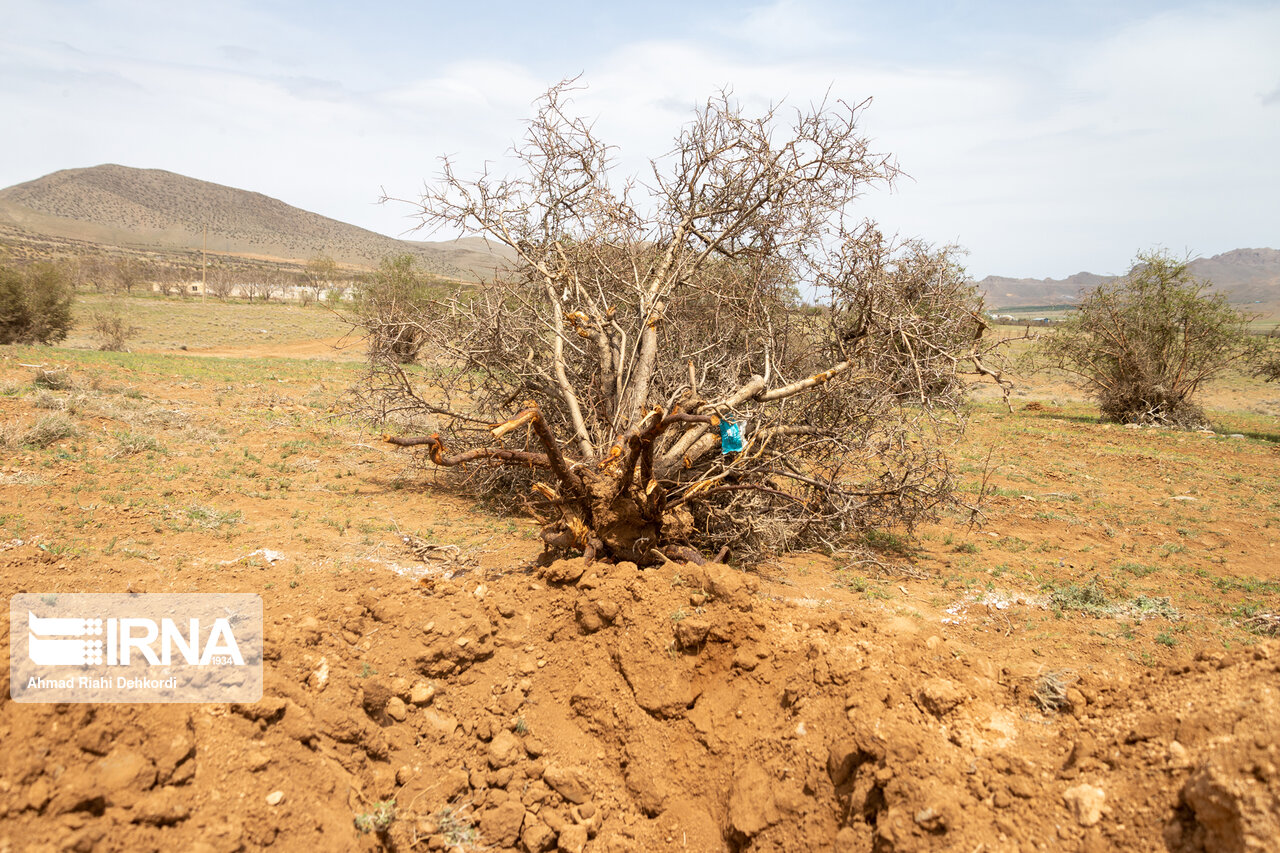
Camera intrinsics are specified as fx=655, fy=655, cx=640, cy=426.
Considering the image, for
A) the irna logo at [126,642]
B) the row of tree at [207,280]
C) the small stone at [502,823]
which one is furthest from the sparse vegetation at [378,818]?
the row of tree at [207,280]

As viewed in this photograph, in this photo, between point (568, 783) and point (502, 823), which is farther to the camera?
point (568, 783)

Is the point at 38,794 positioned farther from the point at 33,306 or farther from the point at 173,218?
the point at 173,218

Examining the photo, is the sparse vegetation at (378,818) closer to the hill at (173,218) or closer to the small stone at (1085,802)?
the small stone at (1085,802)

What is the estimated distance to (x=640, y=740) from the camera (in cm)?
340

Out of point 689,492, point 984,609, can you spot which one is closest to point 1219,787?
point 984,609

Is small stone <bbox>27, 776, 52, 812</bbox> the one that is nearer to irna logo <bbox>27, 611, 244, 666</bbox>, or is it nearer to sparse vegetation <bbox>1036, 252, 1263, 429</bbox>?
irna logo <bbox>27, 611, 244, 666</bbox>

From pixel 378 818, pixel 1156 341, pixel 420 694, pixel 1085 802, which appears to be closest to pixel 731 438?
pixel 420 694

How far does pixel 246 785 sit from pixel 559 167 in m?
6.38

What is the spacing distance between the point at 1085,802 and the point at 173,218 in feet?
305

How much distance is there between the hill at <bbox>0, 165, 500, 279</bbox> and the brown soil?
62.2 metres

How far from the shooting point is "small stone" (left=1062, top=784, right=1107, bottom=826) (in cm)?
217

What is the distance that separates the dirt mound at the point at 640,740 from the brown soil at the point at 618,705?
0.01 meters

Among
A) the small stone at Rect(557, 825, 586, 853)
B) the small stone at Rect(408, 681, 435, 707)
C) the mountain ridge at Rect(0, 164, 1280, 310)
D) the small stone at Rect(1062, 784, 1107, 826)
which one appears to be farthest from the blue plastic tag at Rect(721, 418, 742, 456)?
the mountain ridge at Rect(0, 164, 1280, 310)

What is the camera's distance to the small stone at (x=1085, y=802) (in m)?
2.17
